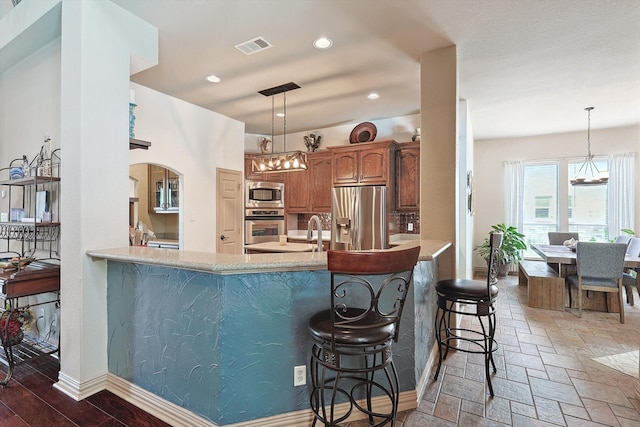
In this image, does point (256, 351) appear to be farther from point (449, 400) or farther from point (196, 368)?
point (449, 400)

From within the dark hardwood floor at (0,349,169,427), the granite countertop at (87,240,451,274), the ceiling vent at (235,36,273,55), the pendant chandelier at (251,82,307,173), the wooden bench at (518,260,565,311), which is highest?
the ceiling vent at (235,36,273,55)

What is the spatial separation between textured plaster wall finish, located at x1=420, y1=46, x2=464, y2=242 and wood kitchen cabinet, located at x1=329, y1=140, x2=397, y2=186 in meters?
1.83

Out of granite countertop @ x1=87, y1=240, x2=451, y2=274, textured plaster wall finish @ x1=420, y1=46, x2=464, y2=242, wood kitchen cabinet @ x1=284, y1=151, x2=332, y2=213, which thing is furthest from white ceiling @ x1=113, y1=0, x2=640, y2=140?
granite countertop @ x1=87, y1=240, x2=451, y2=274

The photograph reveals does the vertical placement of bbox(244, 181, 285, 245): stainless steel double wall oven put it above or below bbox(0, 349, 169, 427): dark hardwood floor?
above

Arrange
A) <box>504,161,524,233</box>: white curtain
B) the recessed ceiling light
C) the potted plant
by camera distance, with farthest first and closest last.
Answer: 1. <box>504,161,524,233</box>: white curtain
2. the potted plant
3. the recessed ceiling light

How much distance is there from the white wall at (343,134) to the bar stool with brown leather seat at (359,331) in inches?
152

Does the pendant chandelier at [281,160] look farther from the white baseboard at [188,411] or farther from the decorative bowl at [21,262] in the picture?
the white baseboard at [188,411]

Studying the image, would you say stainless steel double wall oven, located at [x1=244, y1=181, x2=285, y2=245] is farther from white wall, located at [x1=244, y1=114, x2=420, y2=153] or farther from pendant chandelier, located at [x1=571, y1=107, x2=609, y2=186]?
pendant chandelier, located at [x1=571, y1=107, x2=609, y2=186]

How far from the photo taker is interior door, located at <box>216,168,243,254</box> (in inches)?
198

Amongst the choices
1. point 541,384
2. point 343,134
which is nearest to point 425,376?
point 541,384

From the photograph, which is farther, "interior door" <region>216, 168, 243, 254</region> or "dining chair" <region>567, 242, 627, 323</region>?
"interior door" <region>216, 168, 243, 254</region>

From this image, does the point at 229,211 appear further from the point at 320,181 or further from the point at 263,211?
the point at 320,181

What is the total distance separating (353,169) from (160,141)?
2.88m

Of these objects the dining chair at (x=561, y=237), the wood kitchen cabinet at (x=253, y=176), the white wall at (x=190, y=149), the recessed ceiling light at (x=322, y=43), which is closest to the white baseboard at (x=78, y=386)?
the white wall at (x=190, y=149)
